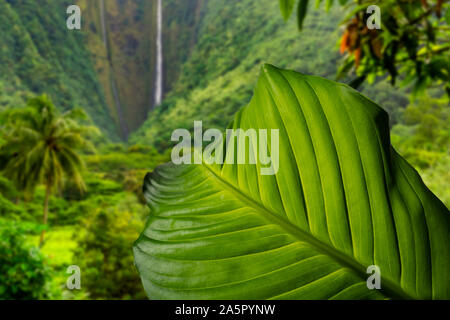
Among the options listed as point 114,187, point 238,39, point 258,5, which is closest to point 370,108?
point 114,187

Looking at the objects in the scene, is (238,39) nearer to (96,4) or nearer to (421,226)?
(96,4)

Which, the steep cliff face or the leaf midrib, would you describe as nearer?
the leaf midrib

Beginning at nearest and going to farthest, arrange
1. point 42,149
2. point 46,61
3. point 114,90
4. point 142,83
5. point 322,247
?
point 322,247, point 42,149, point 46,61, point 142,83, point 114,90

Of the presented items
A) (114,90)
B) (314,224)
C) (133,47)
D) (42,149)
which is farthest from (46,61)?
(314,224)

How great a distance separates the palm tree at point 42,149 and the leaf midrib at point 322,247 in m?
10.3

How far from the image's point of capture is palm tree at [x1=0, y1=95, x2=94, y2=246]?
9539mm

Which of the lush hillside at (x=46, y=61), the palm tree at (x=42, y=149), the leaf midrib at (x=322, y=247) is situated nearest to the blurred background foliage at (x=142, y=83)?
the lush hillside at (x=46, y=61)

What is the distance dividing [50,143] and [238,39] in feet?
44.5

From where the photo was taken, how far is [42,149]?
9.61 m

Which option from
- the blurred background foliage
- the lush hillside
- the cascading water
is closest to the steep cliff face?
the cascading water

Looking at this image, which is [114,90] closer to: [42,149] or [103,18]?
[103,18]

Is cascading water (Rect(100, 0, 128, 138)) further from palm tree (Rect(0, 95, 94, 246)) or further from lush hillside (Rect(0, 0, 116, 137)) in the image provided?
palm tree (Rect(0, 95, 94, 246))

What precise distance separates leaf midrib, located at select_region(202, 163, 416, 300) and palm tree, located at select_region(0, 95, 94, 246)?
1029cm

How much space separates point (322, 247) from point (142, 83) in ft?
80.0
